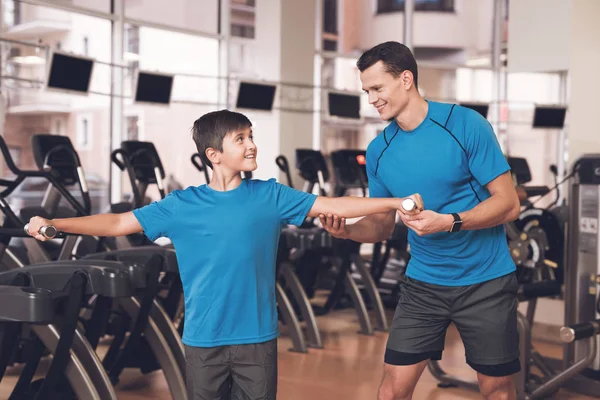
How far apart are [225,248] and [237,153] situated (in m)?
0.29

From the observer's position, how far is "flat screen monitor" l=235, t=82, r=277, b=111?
7914mm

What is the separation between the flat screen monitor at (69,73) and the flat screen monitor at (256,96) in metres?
1.83

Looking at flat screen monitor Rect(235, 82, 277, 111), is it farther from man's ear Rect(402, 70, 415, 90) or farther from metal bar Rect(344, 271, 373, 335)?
man's ear Rect(402, 70, 415, 90)

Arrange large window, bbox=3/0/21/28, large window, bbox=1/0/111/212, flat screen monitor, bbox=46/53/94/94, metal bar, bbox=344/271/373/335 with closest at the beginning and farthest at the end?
flat screen monitor, bbox=46/53/94/94
metal bar, bbox=344/271/373/335
large window, bbox=3/0/21/28
large window, bbox=1/0/111/212

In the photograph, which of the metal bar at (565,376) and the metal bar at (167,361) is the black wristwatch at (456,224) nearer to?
the metal bar at (167,361)

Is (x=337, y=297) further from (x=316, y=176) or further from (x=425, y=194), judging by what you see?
(x=425, y=194)

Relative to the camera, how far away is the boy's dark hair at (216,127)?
2.41 m

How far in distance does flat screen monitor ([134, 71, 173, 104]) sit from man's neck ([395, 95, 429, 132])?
465cm

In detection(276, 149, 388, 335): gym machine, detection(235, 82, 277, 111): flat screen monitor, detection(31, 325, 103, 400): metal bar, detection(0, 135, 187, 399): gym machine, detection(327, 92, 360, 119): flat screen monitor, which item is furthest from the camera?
detection(327, 92, 360, 119): flat screen monitor

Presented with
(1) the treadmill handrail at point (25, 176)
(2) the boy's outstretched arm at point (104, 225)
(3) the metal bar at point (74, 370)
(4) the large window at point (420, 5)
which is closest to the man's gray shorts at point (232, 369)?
(2) the boy's outstretched arm at point (104, 225)

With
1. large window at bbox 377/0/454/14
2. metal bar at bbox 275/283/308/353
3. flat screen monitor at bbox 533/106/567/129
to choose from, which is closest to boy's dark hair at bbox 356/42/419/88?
metal bar at bbox 275/283/308/353

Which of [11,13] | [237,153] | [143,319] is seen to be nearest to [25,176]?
[143,319]

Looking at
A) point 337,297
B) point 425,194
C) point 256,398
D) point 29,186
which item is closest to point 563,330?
point 425,194

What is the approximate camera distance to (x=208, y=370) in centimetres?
236
